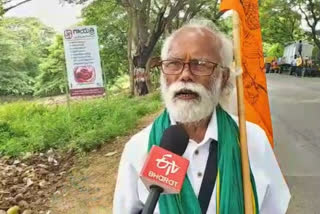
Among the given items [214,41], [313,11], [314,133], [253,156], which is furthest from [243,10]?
[313,11]

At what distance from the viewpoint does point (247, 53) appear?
3723 millimetres

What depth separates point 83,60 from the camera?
37.6 feet

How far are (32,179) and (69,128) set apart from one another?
8.43ft

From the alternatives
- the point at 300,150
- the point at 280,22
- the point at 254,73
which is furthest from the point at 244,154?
the point at 280,22

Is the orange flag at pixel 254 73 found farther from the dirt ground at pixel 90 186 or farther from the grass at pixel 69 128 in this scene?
the grass at pixel 69 128

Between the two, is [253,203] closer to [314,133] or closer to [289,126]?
[314,133]

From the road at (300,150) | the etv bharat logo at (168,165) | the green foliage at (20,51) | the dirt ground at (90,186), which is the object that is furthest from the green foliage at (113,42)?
the etv bharat logo at (168,165)

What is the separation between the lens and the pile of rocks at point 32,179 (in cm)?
630

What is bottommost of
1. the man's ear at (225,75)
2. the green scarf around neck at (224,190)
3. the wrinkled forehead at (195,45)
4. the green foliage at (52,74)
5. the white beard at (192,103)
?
the green foliage at (52,74)

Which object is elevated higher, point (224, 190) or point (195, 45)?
point (195, 45)

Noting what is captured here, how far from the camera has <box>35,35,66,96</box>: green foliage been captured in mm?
33656

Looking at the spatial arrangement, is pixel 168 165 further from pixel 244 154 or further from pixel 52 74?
pixel 52 74

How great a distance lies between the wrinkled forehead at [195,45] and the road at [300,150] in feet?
13.2

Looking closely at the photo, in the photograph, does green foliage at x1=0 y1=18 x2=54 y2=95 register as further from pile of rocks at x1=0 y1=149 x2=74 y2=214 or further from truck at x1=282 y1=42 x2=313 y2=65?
pile of rocks at x1=0 y1=149 x2=74 y2=214
